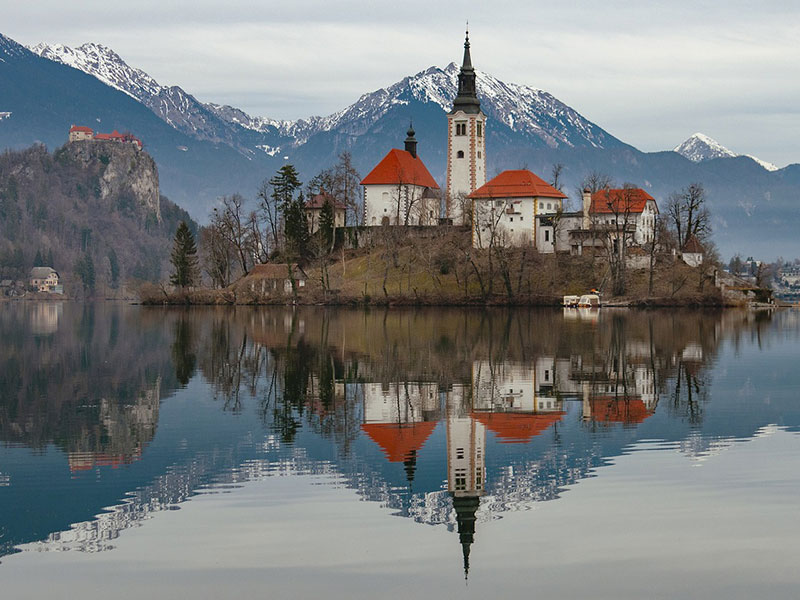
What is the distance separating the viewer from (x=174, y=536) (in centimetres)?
1866

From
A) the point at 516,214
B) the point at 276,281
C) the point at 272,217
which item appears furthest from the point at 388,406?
the point at 272,217

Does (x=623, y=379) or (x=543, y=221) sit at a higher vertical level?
(x=543, y=221)

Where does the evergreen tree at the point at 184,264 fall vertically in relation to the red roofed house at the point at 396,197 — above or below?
below

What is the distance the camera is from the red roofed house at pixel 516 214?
385ft

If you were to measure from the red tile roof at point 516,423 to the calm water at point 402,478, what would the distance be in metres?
0.15

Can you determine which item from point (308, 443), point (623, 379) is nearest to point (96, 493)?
point (308, 443)

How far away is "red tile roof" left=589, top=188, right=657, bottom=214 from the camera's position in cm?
11506

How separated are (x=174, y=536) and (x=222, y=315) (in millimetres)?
79848

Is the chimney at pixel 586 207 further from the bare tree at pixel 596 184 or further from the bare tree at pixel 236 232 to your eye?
the bare tree at pixel 236 232

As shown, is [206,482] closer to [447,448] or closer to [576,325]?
[447,448]

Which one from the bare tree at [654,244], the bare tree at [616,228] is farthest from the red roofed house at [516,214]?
the bare tree at [654,244]

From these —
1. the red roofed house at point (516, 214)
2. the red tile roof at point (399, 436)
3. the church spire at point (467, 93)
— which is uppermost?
the church spire at point (467, 93)

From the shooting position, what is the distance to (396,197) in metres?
126

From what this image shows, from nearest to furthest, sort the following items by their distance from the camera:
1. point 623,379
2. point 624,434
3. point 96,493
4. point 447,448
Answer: point 96,493 < point 447,448 < point 624,434 < point 623,379
